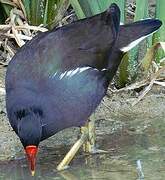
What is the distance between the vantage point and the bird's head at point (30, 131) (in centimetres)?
462

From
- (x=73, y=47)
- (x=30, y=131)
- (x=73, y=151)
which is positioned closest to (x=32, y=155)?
(x=30, y=131)

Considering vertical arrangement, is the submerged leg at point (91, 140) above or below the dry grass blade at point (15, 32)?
below

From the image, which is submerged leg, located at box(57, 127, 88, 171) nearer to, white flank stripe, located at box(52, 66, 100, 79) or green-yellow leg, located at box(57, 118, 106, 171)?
green-yellow leg, located at box(57, 118, 106, 171)

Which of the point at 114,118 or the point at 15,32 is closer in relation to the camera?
the point at 114,118

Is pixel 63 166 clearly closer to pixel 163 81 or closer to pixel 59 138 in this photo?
pixel 59 138

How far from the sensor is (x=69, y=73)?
4.91 meters

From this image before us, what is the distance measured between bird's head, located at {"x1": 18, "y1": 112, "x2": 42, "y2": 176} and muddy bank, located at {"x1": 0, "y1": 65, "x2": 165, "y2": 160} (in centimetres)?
60

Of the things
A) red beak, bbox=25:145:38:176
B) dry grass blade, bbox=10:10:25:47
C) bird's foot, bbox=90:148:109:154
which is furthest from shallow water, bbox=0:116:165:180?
dry grass blade, bbox=10:10:25:47

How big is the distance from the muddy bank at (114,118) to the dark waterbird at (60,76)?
511 mm

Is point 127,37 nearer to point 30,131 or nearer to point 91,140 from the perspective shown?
point 91,140

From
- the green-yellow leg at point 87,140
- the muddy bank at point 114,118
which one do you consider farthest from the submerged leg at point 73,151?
the muddy bank at point 114,118

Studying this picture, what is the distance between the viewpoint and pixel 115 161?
514 centimetres

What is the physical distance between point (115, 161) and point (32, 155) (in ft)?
2.14

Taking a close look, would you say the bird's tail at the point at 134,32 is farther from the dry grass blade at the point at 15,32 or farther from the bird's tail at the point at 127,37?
the dry grass blade at the point at 15,32
